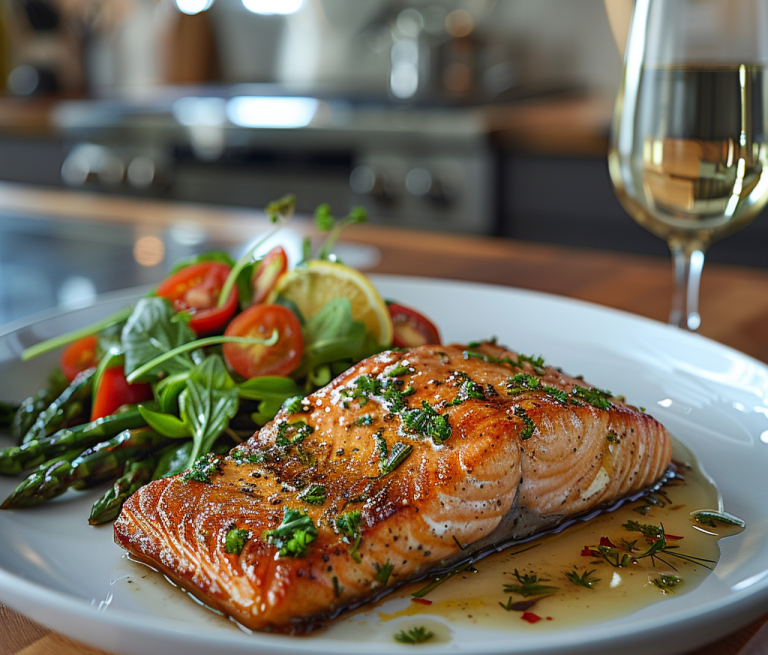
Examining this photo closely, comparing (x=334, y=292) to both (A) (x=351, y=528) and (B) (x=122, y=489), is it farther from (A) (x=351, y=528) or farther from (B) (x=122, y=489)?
(A) (x=351, y=528)

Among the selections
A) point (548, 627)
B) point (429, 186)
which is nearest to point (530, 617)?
point (548, 627)

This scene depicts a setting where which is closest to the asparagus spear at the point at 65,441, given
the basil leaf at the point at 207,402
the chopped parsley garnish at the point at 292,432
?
the basil leaf at the point at 207,402

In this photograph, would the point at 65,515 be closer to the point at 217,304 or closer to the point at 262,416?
the point at 262,416

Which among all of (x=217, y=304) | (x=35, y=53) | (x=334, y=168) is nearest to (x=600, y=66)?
(x=334, y=168)

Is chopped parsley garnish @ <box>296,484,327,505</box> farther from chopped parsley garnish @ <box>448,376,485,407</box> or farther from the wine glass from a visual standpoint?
the wine glass

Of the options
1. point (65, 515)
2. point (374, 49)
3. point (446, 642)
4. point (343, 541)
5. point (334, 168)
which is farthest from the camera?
point (374, 49)

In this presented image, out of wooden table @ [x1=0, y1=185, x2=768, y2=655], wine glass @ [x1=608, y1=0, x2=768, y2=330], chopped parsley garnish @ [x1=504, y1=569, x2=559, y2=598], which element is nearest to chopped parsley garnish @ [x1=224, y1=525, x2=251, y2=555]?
chopped parsley garnish @ [x1=504, y1=569, x2=559, y2=598]
